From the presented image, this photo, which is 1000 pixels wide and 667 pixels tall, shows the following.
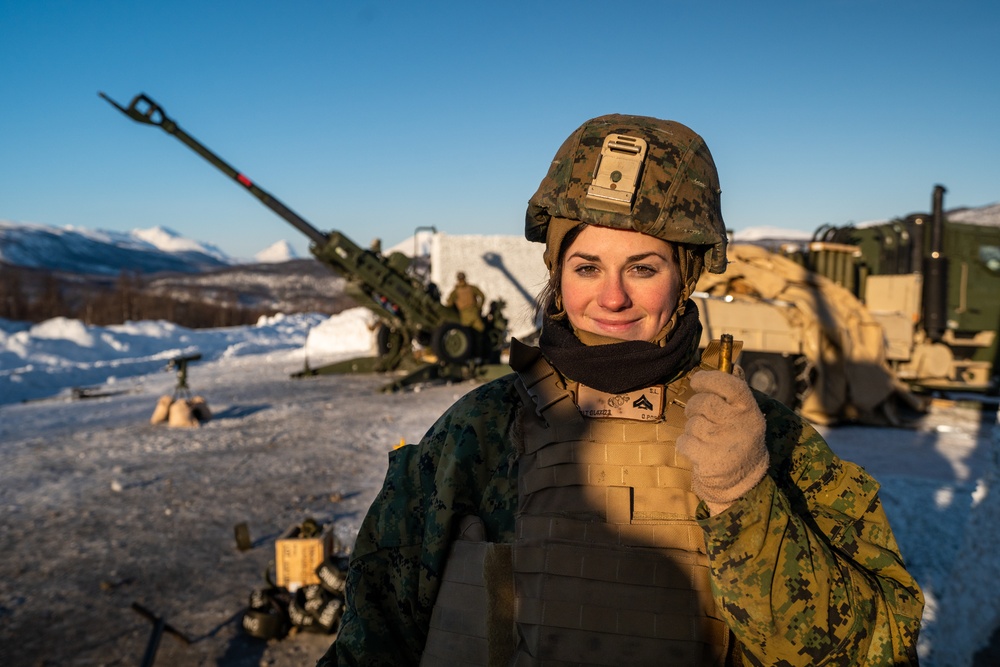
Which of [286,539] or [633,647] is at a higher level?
[633,647]

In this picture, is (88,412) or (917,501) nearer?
(917,501)

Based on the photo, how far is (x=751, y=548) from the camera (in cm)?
106

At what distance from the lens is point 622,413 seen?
1358mm

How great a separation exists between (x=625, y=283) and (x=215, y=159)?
9929 millimetres

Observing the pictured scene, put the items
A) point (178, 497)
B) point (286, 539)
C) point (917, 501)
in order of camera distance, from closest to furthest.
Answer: point (286, 539) → point (917, 501) → point (178, 497)

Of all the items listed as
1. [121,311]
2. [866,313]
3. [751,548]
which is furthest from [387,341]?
[121,311]

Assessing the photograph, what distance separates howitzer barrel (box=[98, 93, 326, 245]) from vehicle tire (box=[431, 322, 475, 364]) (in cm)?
232

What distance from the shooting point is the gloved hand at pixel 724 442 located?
41.0 inches

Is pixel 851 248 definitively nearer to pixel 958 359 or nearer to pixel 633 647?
pixel 958 359

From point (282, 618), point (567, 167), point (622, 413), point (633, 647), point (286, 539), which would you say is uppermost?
point (567, 167)

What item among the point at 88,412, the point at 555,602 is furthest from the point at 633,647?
the point at 88,412

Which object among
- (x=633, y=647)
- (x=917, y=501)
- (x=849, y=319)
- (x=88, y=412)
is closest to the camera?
(x=633, y=647)

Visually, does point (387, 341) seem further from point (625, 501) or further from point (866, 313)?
point (625, 501)

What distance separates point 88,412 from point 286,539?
6568 millimetres
